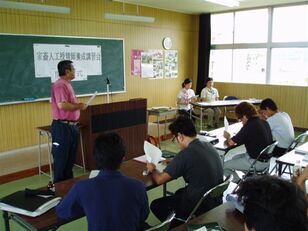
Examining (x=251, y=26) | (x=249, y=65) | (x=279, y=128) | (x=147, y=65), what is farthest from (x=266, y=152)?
(x=251, y=26)

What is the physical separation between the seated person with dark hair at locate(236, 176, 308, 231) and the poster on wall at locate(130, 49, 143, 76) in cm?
610

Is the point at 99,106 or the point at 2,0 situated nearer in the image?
the point at 2,0

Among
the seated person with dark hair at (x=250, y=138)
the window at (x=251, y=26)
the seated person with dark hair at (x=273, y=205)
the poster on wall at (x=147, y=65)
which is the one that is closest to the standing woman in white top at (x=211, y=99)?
the poster on wall at (x=147, y=65)

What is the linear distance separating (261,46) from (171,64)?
2186 millimetres

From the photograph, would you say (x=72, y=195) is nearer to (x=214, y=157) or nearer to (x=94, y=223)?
(x=94, y=223)

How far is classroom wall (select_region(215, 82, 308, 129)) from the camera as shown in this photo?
22.5 feet

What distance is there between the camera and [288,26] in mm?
6977

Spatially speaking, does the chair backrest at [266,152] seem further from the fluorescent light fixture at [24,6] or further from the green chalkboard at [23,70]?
the green chalkboard at [23,70]

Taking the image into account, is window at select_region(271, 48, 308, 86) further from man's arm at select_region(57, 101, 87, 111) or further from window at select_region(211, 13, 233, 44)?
man's arm at select_region(57, 101, 87, 111)

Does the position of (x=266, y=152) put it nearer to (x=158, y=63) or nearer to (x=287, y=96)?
(x=287, y=96)

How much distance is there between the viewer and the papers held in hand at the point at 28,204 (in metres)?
1.73

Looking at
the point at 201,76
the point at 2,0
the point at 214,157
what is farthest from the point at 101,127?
the point at 201,76

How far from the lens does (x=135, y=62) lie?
6.91 metres

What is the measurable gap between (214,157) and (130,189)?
83 centimetres
